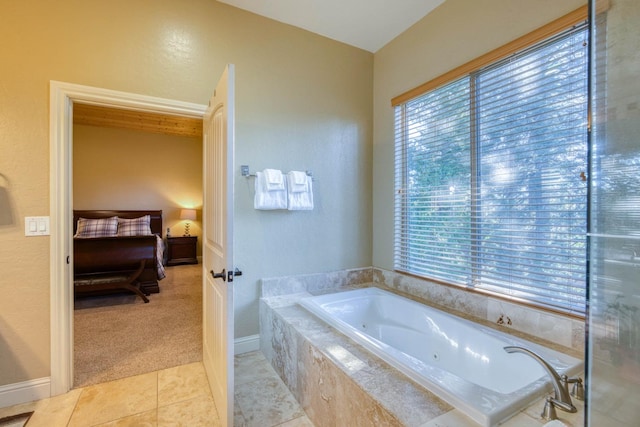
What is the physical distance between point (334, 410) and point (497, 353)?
0.99 m

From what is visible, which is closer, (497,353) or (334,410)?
(334,410)

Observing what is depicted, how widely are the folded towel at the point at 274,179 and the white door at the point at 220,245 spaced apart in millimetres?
469

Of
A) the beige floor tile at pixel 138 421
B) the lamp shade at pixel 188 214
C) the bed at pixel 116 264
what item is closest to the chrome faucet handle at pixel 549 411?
the beige floor tile at pixel 138 421

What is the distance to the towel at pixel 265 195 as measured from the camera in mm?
2359

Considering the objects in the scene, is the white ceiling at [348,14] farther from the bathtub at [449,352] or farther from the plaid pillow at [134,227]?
the plaid pillow at [134,227]

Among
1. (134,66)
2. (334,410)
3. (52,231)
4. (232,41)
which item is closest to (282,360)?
(334,410)

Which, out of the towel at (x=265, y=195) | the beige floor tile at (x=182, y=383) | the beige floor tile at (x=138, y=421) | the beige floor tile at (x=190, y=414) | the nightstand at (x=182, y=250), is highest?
the towel at (x=265, y=195)

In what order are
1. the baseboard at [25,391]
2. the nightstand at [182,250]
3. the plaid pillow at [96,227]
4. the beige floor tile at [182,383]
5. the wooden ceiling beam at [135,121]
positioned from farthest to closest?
1. the nightstand at [182,250]
2. the plaid pillow at [96,227]
3. the wooden ceiling beam at [135,121]
4. the beige floor tile at [182,383]
5. the baseboard at [25,391]

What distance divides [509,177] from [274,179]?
66.5 inches

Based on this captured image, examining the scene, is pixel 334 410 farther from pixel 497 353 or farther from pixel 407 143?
pixel 407 143

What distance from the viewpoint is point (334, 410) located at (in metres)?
1.39

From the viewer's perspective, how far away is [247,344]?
7.91ft

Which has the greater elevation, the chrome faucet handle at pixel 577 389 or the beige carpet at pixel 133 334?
the chrome faucet handle at pixel 577 389

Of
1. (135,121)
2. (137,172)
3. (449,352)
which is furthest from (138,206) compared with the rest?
(449,352)
